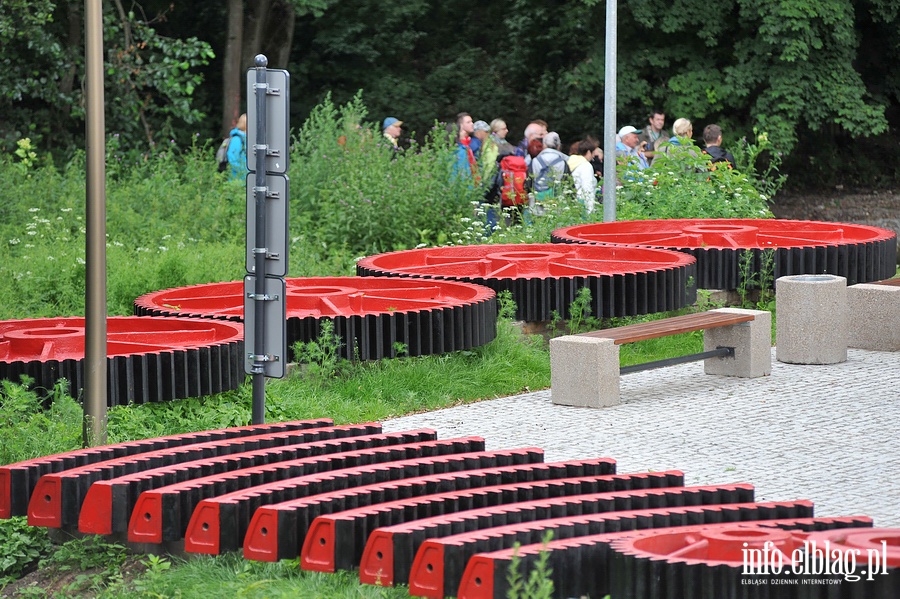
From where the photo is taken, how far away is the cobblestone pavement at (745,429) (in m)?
7.41

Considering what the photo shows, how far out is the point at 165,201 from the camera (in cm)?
1630

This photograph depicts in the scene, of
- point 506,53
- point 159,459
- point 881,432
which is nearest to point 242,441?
point 159,459

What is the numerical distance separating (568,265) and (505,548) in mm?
7492

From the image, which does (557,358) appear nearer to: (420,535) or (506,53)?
(420,535)

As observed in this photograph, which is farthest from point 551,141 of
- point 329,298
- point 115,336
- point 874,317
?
point 115,336

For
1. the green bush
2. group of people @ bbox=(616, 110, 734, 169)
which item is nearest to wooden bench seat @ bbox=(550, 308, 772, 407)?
the green bush

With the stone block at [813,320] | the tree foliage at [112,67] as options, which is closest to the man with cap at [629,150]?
the stone block at [813,320]

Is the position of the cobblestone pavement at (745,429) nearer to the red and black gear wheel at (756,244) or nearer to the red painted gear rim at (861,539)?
the red painted gear rim at (861,539)

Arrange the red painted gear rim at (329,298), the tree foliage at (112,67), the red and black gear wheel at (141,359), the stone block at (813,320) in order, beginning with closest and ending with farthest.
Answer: the red and black gear wheel at (141,359) → the red painted gear rim at (329,298) → the stone block at (813,320) → the tree foliage at (112,67)

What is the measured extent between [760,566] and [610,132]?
33.1ft

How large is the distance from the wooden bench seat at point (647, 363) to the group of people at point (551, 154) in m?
5.44

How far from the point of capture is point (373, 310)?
34.9 ft

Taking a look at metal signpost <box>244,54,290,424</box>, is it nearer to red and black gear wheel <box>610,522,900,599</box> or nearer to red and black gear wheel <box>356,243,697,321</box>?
red and black gear wheel <box>610,522,900,599</box>

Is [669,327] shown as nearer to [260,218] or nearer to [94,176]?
[260,218]
